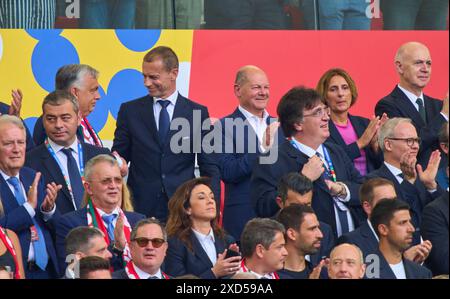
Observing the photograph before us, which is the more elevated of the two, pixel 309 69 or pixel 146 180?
pixel 309 69

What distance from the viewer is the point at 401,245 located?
11.4 m

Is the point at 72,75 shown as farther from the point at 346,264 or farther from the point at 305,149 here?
the point at 346,264

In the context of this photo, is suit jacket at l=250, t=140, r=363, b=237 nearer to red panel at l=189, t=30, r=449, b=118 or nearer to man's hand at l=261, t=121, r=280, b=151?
man's hand at l=261, t=121, r=280, b=151

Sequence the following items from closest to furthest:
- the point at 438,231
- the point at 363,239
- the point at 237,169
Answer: the point at 363,239 < the point at 438,231 < the point at 237,169

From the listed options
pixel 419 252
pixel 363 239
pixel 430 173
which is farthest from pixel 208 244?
pixel 430 173

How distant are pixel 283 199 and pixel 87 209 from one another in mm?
1358

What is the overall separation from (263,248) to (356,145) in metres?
1.71

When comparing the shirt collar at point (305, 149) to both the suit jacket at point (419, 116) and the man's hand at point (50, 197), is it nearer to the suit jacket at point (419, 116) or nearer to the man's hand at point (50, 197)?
the suit jacket at point (419, 116)

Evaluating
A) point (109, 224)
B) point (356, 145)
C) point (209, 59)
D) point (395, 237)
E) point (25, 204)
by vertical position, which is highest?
point (209, 59)

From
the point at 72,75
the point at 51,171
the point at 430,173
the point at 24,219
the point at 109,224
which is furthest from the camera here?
the point at 72,75

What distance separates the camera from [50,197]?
1105 cm
